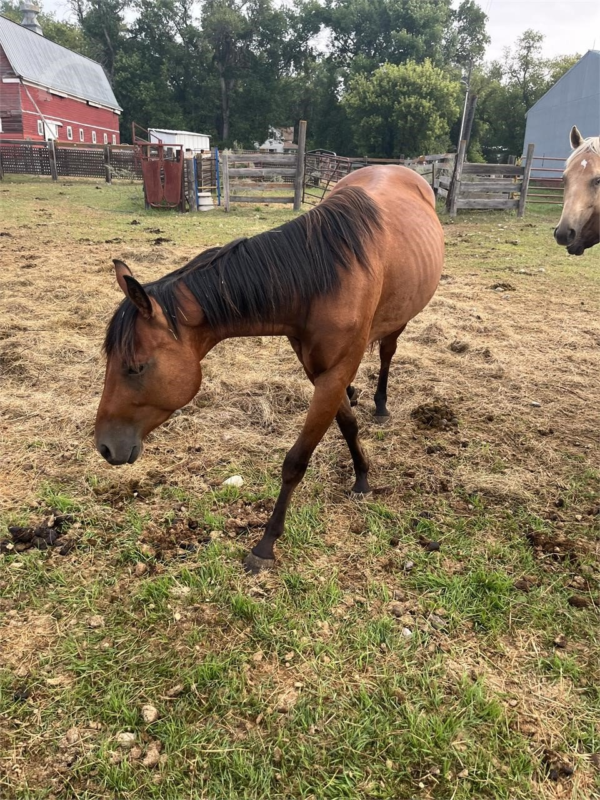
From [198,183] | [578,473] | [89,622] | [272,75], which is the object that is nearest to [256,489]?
[89,622]

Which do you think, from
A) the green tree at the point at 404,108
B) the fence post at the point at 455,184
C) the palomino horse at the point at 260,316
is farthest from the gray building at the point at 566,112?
the palomino horse at the point at 260,316

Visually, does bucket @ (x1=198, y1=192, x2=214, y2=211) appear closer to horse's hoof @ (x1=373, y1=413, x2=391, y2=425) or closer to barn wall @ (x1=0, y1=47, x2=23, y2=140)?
horse's hoof @ (x1=373, y1=413, x2=391, y2=425)

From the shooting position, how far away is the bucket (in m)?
15.1

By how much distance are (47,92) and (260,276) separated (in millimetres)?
40841

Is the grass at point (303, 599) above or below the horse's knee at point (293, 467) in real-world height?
below

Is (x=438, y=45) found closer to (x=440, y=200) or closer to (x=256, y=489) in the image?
(x=440, y=200)

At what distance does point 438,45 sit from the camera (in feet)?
152

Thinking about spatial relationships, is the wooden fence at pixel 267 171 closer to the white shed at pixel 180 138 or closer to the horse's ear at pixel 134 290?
the horse's ear at pixel 134 290

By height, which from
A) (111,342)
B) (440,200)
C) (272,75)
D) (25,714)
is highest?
(272,75)

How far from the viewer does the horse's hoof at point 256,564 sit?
2.46 metres

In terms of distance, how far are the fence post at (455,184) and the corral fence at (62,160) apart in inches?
655

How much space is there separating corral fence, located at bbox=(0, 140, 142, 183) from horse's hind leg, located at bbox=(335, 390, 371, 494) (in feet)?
81.1

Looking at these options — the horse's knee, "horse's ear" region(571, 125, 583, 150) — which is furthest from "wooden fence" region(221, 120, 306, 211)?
the horse's knee

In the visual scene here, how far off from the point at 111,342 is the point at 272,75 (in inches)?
2250
